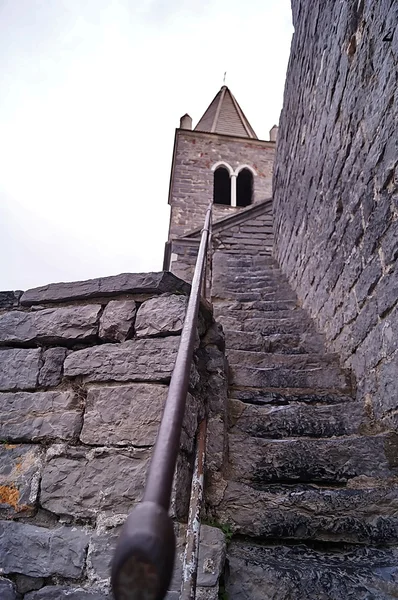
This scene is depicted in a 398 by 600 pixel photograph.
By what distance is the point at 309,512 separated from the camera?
1.64 metres

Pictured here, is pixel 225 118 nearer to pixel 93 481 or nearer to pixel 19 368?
pixel 19 368

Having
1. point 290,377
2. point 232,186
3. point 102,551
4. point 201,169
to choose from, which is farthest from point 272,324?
point 232,186

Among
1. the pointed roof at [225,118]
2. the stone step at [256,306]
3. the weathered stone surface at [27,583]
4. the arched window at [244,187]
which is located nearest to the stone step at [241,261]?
the stone step at [256,306]

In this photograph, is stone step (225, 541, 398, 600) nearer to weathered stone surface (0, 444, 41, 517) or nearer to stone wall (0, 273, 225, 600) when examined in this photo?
stone wall (0, 273, 225, 600)

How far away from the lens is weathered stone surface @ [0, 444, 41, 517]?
5.03ft

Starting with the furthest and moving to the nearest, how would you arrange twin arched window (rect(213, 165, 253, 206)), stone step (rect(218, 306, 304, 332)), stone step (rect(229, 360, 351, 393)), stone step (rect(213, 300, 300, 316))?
1. twin arched window (rect(213, 165, 253, 206))
2. stone step (rect(213, 300, 300, 316))
3. stone step (rect(218, 306, 304, 332))
4. stone step (rect(229, 360, 351, 393))

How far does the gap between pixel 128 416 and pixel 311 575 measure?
2.76ft

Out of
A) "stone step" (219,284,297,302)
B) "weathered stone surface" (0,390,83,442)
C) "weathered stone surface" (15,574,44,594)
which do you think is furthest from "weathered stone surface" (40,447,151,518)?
"stone step" (219,284,297,302)

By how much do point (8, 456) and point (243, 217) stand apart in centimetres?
655

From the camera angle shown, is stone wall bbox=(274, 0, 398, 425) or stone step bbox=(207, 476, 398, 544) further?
stone wall bbox=(274, 0, 398, 425)

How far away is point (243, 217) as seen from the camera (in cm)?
759

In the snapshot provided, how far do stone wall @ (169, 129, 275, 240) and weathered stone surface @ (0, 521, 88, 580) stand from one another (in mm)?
10253

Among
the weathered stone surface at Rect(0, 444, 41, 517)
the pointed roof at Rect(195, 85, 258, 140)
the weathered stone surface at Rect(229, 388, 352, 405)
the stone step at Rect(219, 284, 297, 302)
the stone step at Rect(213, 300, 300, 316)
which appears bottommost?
the weathered stone surface at Rect(0, 444, 41, 517)

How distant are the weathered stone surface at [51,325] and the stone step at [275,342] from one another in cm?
144
